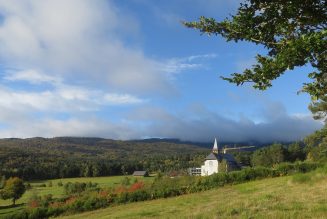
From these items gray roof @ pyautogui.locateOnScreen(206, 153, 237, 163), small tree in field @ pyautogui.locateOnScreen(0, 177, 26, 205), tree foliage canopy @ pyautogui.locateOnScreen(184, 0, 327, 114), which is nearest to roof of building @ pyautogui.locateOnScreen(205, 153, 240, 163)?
gray roof @ pyautogui.locateOnScreen(206, 153, 237, 163)

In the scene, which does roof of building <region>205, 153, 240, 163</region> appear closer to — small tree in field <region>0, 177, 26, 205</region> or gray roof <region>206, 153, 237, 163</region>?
gray roof <region>206, 153, 237, 163</region>

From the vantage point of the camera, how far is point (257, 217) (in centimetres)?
1404

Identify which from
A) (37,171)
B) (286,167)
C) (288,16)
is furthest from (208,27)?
(37,171)

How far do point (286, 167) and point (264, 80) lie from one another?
45.2 metres

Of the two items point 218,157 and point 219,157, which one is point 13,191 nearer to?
point 218,157

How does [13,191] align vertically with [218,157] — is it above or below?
below

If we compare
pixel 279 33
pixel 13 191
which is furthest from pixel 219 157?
pixel 279 33

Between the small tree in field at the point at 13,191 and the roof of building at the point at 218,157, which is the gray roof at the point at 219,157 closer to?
the roof of building at the point at 218,157

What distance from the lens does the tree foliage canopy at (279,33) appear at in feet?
25.1

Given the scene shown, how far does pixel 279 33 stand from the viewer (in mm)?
9047

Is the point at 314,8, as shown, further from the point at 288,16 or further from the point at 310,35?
the point at 310,35

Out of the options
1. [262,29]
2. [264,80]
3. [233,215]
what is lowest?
[233,215]

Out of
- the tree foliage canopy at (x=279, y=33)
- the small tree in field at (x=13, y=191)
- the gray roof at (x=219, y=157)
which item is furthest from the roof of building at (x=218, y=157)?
the tree foliage canopy at (x=279, y=33)

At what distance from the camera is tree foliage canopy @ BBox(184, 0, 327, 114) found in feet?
25.1
